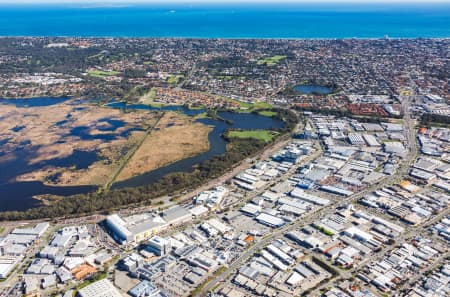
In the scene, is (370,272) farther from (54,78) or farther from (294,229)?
(54,78)

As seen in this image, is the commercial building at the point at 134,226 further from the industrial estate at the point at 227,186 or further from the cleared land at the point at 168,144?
the cleared land at the point at 168,144

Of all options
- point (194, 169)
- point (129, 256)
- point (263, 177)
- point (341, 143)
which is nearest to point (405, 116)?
point (341, 143)

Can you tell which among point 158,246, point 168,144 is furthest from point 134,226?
point 168,144

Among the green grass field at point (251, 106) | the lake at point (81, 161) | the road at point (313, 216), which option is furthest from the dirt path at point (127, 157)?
the road at point (313, 216)

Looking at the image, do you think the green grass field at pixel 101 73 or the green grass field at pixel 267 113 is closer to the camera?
the green grass field at pixel 267 113

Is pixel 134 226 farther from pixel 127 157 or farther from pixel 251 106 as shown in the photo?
pixel 251 106

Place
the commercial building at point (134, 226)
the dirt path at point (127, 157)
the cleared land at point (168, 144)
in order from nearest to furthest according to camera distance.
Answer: the commercial building at point (134, 226) < the dirt path at point (127, 157) < the cleared land at point (168, 144)

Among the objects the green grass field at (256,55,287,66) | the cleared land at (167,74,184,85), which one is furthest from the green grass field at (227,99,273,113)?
the green grass field at (256,55,287,66)
